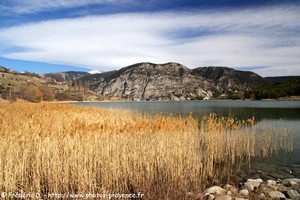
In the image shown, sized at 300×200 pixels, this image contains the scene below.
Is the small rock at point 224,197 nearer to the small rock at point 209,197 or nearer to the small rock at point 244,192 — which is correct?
the small rock at point 209,197

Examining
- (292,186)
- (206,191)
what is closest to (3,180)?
(206,191)

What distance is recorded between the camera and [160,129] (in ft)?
38.2

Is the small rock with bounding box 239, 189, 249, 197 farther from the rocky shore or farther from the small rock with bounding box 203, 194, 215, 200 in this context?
the small rock with bounding box 203, 194, 215, 200

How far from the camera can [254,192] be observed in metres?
8.49

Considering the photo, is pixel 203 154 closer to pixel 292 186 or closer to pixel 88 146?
pixel 292 186

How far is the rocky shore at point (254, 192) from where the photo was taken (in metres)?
7.73

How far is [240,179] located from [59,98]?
16636 centimetres

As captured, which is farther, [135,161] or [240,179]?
[240,179]

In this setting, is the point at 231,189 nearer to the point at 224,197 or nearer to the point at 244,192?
the point at 244,192

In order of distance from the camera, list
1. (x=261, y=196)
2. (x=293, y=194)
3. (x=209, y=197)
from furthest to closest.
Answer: (x=293, y=194)
(x=261, y=196)
(x=209, y=197)

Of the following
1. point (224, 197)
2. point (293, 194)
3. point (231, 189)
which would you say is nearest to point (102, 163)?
point (224, 197)

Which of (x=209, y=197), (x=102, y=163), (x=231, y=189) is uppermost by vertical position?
(x=102, y=163)

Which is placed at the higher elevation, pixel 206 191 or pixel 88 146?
pixel 88 146

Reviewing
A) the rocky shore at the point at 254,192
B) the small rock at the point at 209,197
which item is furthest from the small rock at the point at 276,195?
the small rock at the point at 209,197
